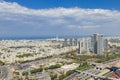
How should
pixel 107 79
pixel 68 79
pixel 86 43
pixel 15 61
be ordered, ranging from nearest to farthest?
pixel 107 79
pixel 68 79
pixel 15 61
pixel 86 43

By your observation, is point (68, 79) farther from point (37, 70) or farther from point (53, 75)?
point (37, 70)

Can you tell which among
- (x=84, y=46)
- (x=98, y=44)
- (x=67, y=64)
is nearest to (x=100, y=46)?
(x=98, y=44)

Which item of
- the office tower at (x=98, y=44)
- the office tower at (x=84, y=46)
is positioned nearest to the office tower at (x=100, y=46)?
the office tower at (x=98, y=44)

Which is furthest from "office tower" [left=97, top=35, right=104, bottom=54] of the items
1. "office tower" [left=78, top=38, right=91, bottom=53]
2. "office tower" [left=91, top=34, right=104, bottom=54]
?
"office tower" [left=78, top=38, right=91, bottom=53]

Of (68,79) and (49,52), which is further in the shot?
(49,52)

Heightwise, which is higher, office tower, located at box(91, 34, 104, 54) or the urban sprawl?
office tower, located at box(91, 34, 104, 54)

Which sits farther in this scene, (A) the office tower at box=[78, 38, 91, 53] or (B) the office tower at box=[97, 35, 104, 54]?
(A) the office tower at box=[78, 38, 91, 53]

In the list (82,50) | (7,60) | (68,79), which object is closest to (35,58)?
(7,60)

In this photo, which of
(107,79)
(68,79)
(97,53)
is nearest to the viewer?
(107,79)

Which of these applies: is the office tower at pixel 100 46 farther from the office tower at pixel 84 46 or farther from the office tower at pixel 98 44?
the office tower at pixel 84 46

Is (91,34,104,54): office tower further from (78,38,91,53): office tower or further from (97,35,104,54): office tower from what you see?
(78,38,91,53): office tower
